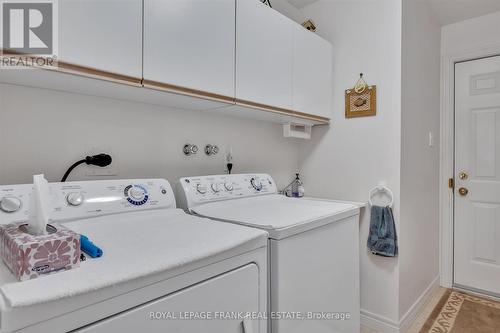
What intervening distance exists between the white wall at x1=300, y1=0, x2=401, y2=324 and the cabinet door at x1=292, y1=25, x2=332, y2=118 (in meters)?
0.12

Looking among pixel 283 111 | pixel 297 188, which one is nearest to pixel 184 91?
pixel 283 111

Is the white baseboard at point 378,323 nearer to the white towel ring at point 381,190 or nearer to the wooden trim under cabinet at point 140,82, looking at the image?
the white towel ring at point 381,190

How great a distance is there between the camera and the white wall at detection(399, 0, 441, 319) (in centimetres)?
200

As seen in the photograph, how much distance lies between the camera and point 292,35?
6.11 feet

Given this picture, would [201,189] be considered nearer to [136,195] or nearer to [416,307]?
[136,195]

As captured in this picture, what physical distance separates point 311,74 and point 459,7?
1.60 metres

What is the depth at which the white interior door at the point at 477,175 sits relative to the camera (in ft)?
8.39

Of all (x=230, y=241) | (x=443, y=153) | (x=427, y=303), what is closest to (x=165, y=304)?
(x=230, y=241)

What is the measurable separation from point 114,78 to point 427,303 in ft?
9.36

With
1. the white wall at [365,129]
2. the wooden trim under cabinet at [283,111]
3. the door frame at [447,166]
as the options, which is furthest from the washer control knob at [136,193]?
the door frame at [447,166]

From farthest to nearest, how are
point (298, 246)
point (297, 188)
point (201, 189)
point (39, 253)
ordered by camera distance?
point (297, 188) → point (201, 189) → point (298, 246) → point (39, 253)

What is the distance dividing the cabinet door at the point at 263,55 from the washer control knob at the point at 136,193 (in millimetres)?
679

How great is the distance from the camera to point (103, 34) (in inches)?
40.4

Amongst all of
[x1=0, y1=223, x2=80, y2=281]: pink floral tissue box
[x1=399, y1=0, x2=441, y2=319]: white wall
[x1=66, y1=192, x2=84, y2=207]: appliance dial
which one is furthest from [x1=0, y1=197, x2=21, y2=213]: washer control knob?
[x1=399, y1=0, x2=441, y2=319]: white wall
